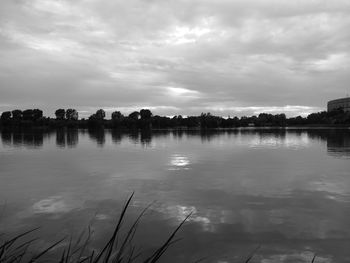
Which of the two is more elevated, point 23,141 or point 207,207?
point 23,141

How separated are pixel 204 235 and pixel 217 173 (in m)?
18.8

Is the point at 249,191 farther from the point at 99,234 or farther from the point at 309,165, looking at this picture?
the point at 309,165

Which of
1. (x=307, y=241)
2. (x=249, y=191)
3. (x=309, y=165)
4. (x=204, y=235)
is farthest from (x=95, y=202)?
(x=309, y=165)

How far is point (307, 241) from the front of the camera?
15.4m

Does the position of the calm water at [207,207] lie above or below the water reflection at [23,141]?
below

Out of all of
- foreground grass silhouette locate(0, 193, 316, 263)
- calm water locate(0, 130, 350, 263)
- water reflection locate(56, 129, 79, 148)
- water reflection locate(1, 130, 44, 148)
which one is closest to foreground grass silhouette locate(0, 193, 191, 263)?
foreground grass silhouette locate(0, 193, 316, 263)

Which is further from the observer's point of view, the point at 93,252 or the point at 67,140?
the point at 67,140

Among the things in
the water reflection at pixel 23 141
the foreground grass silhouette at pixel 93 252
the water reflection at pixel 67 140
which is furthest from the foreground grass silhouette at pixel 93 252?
the water reflection at pixel 23 141

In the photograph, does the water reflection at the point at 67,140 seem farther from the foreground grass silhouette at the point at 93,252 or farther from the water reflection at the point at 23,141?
the foreground grass silhouette at the point at 93,252

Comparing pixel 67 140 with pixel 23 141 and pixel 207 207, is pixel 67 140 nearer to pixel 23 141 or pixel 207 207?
pixel 23 141

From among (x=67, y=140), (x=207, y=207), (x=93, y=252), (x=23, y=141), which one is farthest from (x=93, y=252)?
(x=67, y=140)

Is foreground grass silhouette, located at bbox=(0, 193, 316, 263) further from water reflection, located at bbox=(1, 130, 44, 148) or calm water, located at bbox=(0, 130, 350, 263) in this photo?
water reflection, located at bbox=(1, 130, 44, 148)

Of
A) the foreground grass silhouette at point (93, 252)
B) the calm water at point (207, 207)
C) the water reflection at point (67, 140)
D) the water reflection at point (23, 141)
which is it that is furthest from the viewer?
the water reflection at point (23, 141)

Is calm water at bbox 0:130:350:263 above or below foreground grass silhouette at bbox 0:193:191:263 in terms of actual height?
below
